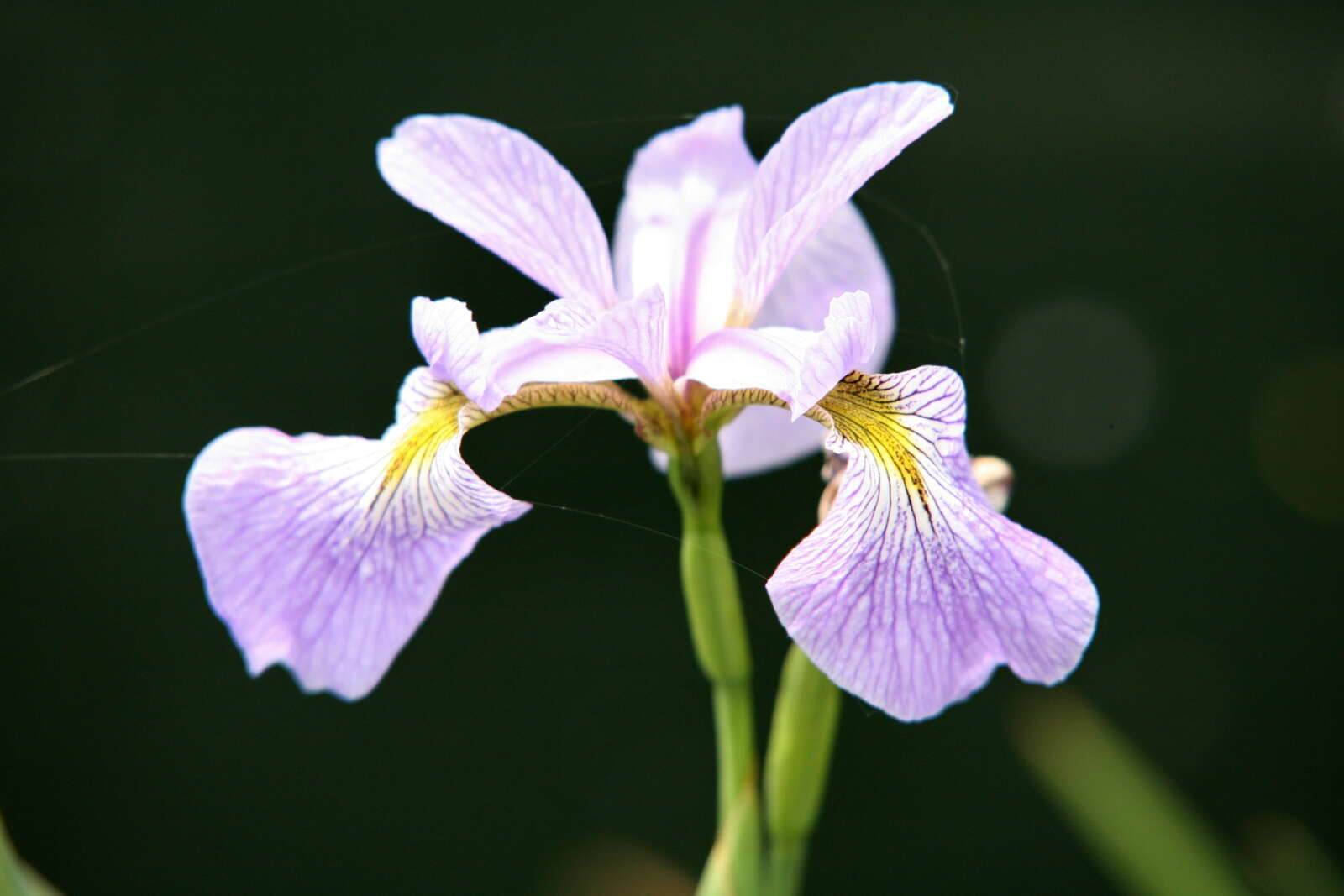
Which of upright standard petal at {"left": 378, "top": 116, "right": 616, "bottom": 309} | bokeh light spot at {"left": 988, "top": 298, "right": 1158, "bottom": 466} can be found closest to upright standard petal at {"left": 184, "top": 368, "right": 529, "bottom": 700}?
upright standard petal at {"left": 378, "top": 116, "right": 616, "bottom": 309}

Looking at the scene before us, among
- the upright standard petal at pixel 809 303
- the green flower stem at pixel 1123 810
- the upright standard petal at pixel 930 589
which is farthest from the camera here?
the green flower stem at pixel 1123 810

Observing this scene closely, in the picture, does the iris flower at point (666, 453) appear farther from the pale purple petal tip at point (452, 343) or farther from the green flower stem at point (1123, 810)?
the green flower stem at point (1123, 810)

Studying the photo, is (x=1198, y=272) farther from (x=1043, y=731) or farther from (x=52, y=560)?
(x=52, y=560)

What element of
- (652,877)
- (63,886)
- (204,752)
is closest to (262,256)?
(204,752)

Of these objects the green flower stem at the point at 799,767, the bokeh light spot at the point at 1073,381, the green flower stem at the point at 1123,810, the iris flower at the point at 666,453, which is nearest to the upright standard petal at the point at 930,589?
the iris flower at the point at 666,453

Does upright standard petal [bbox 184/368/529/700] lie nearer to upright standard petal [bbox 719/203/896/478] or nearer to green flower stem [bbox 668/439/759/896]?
green flower stem [bbox 668/439/759/896]

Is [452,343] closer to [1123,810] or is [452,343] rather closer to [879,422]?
[879,422]
